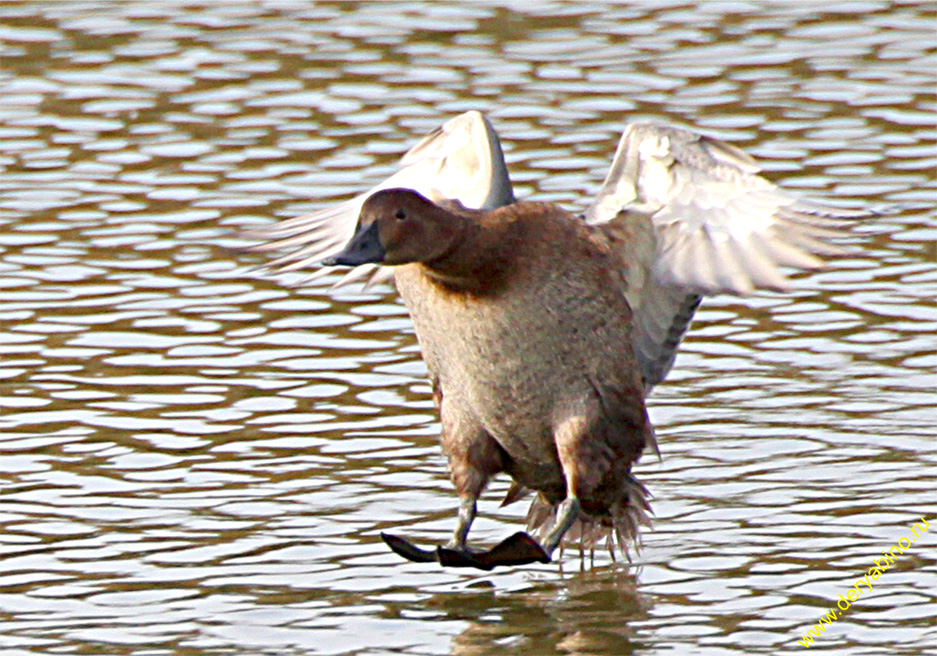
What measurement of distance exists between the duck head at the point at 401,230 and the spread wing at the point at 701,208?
0.72 metres

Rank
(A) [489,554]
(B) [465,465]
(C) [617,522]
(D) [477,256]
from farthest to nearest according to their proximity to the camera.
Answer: (C) [617,522], (B) [465,465], (A) [489,554], (D) [477,256]

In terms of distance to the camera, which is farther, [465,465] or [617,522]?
[617,522]

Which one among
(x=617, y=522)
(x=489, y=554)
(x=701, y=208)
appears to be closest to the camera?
(x=489, y=554)

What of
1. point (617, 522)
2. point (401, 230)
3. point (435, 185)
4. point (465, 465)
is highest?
point (401, 230)

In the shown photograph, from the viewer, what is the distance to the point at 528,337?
22.9 ft

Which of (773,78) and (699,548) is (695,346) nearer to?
(699,548)

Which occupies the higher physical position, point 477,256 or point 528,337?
point 477,256

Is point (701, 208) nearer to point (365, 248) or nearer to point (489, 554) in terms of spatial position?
point (365, 248)

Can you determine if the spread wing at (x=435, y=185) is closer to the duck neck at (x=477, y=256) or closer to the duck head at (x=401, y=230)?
the duck neck at (x=477, y=256)

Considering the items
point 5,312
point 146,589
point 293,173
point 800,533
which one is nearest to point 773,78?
point 293,173

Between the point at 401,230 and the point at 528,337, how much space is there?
64cm

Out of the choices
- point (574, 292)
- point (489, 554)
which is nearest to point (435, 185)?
point (574, 292)

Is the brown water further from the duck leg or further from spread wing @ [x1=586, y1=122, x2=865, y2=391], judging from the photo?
spread wing @ [x1=586, y1=122, x2=865, y2=391]

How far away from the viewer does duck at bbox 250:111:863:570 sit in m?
6.88
